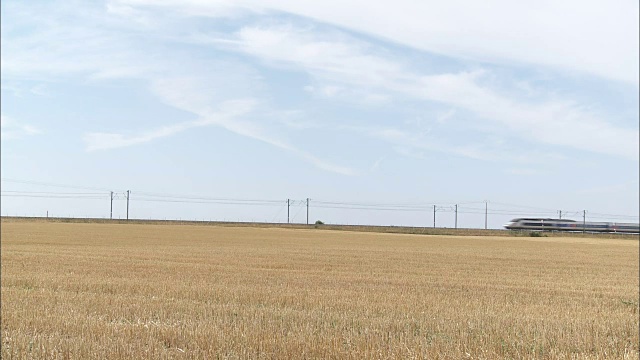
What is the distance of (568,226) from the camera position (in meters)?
126

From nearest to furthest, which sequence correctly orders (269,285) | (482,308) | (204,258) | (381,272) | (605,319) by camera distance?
(605,319), (482,308), (269,285), (381,272), (204,258)

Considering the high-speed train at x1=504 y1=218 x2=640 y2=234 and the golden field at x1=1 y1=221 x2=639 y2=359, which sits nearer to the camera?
the golden field at x1=1 y1=221 x2=639 y2=359

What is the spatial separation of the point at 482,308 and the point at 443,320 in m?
2.48

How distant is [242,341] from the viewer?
938cm

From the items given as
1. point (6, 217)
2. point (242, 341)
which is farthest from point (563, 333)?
point (6, 217)

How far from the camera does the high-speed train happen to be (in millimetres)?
121438

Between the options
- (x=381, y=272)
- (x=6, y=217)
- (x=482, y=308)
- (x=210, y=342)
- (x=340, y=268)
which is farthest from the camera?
(x=6, y=217)

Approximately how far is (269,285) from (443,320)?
269 inches

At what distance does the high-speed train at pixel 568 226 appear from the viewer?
121m

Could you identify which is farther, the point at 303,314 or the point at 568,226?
the point at 568,226

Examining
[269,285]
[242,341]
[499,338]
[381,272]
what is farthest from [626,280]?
[242,341]

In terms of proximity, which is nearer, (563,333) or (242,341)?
(242,341)

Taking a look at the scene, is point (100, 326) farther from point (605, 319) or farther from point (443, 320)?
point (605, 319)

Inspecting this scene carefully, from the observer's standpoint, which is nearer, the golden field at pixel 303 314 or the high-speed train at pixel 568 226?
the golden field at pixel 303 314
